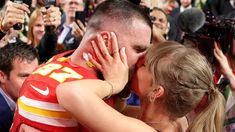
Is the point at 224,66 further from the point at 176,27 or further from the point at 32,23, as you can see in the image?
the point at 176,27

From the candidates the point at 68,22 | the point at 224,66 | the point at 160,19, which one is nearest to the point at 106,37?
the point at 224,66

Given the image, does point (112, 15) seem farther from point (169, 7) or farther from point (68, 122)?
point (169, 7)

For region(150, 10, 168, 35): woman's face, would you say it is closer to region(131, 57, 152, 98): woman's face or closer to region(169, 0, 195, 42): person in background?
region(169, 0, 195, 42): person in background

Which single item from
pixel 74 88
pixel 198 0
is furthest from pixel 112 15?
pixel 198 0

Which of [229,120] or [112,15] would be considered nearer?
[112,15]

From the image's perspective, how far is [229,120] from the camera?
2.64 meters

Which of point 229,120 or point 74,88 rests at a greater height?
point 74,88

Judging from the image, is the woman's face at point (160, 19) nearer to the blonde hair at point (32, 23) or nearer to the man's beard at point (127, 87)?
the blonde hair at point (32, 23)

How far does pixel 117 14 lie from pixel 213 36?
4.37 feet

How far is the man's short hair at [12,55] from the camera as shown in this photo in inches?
101

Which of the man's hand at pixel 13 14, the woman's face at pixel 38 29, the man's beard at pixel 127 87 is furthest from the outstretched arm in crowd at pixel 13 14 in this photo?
the woman's face at pixel 38 29

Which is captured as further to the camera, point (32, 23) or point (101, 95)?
point (32, 23)

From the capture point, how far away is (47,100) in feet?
4.87

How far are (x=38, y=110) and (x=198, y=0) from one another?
4968 millimetres
